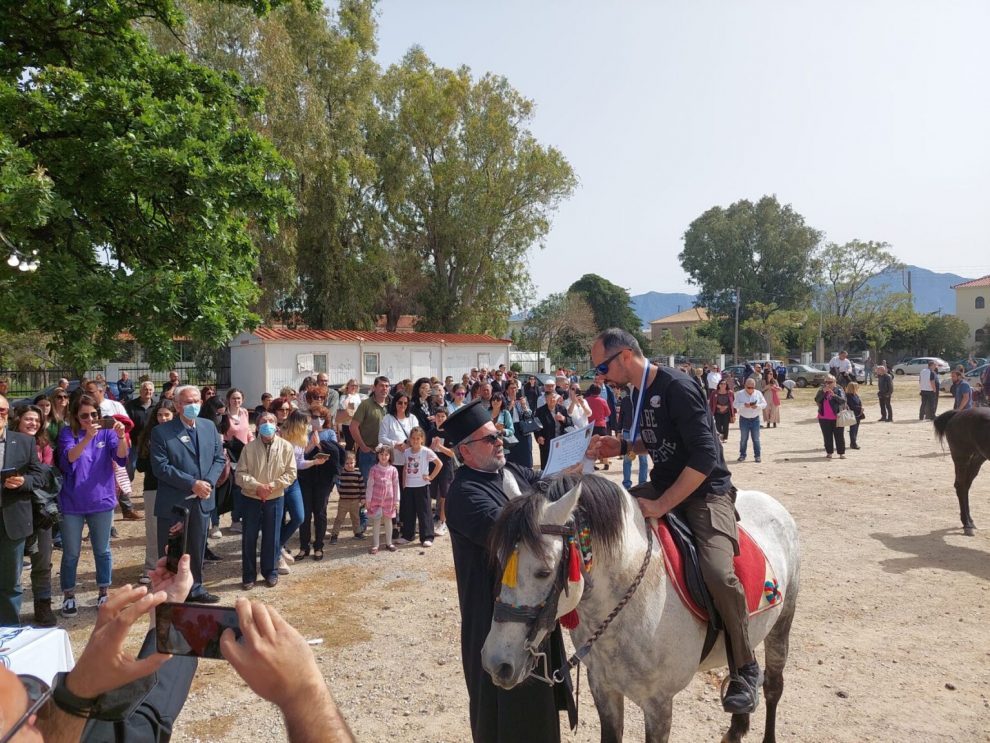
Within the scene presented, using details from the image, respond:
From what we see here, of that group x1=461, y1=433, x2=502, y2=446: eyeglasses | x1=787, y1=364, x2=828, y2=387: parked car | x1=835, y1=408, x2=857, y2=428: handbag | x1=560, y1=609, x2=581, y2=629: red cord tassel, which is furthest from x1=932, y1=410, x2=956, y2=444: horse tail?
x1=787, y1=364, x2=828, y2=387: parked car

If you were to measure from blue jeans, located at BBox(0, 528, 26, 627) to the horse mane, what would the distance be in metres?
4.74

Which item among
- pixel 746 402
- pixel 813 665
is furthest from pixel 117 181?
pixel 746 402

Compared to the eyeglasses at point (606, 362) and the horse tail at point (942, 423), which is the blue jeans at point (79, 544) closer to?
the eyeglasses at point (606, 362)

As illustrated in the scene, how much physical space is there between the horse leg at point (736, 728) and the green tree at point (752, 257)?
63.4 meters

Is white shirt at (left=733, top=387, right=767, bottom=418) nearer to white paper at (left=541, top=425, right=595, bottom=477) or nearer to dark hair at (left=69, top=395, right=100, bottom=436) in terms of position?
white paper at (left=541, top=425, right=595, bottom=477)

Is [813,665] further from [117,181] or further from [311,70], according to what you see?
[311,70]

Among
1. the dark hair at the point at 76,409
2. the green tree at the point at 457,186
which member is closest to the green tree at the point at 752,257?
the green tree at the point at 457,186

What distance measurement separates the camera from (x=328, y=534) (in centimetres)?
Result: 912

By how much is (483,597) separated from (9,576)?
4.62m

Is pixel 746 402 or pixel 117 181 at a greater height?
pixel 117 181

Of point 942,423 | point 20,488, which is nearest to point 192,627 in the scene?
point 20,488

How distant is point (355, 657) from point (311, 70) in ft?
95.7

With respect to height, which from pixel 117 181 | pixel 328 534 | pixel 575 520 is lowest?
pixel 328 534

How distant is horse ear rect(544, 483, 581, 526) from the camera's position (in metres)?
2.73
